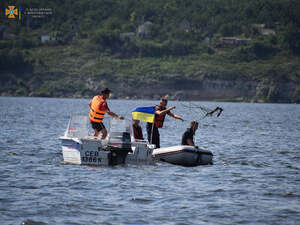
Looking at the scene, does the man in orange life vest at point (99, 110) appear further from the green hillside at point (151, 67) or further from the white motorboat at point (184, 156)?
the green hillside at point (151, 67)

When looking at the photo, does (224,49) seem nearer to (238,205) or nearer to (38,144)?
(38,144)

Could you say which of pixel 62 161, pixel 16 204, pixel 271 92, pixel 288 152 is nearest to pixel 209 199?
pixel 16 204

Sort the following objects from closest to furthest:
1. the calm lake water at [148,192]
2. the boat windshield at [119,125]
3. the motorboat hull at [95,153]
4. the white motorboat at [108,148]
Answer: the calm lake water at [148,192] < the motorboat hull at [95,153] < the white motorboat at [108,148] < the boat windshield at [119,125]

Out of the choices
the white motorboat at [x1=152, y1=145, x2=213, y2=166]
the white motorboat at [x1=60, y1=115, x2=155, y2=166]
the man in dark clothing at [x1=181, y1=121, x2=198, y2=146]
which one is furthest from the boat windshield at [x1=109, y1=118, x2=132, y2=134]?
the man in dark clothing at [x1=181, y1=121, x2=198, y2=146]

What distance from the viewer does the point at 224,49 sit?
190m

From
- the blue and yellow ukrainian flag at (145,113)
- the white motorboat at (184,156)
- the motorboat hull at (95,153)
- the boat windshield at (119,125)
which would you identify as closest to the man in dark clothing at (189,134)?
the white motorboat at (184,156)

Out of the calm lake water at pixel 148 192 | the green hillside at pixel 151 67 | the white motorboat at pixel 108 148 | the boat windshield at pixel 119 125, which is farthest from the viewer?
the green hillside at pixel 151 67

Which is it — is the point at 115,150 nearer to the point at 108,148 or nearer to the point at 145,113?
the point at 108,148

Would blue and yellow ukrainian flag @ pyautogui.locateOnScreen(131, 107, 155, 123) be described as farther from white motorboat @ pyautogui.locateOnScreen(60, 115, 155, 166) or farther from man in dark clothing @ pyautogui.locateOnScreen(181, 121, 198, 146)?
man in dark clothing @ pyautogui.locateOnScreen(181, 121, 198, 146)

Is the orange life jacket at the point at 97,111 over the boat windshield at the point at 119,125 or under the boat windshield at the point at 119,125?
over

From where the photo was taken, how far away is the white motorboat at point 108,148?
18062 mm

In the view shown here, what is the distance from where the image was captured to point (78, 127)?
1917cm

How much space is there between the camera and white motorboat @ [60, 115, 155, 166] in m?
18.1

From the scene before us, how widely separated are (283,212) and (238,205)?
3.67 feet
